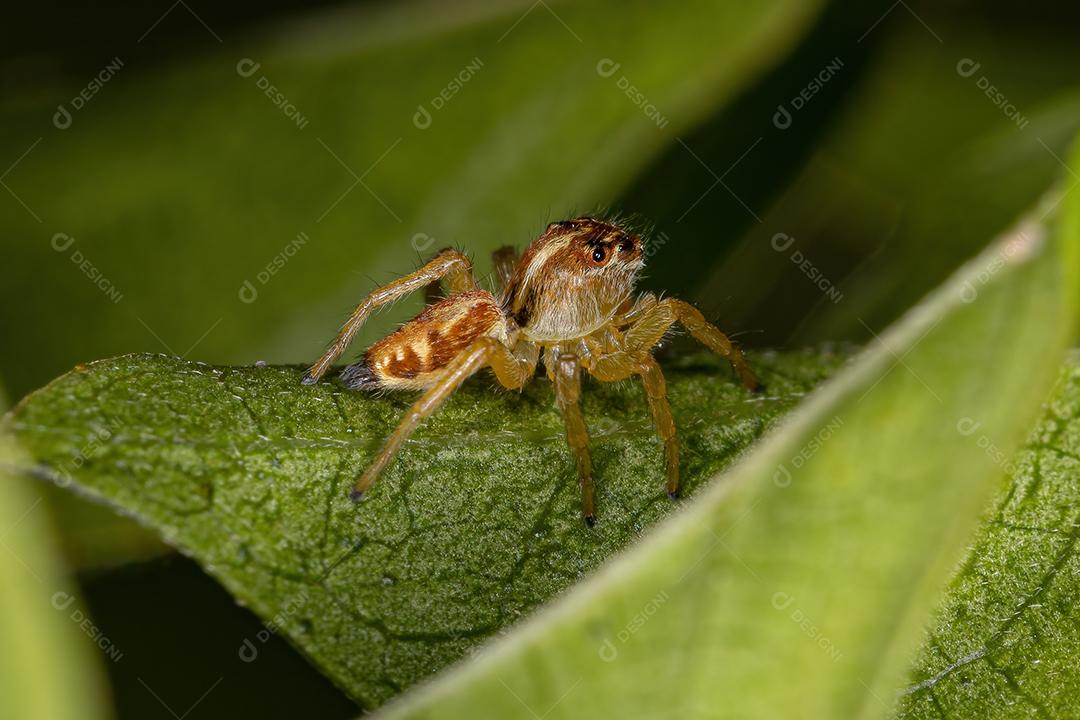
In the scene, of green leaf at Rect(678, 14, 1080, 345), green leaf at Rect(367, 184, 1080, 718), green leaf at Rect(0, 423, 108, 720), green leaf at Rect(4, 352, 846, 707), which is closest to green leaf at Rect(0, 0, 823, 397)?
green leaf at Rect(678, 14, 1080, 345)

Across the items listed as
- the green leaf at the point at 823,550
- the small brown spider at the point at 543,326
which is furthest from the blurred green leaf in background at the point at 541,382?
the small brown spider at the point at 543,326

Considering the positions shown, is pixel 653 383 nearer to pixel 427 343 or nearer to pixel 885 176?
pixel 427 343

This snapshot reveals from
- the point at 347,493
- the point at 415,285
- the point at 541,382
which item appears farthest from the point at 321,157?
the point at 347,493

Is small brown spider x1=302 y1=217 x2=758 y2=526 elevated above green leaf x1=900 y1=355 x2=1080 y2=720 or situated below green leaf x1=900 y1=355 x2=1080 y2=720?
above

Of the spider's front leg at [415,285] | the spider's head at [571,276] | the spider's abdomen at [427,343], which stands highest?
the spider's front leg at [415,285]

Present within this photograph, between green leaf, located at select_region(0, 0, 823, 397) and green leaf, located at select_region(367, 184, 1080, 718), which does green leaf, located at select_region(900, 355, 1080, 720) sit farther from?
green leaf, located at select_region(0, 0, 823, 397)

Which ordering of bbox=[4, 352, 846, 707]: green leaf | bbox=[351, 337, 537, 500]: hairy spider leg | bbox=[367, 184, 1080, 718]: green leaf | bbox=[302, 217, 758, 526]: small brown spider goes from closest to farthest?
1. bbox=[367, 184, 1080, 718]: green leaf
2. bbox=[4, 352, 846, 707]: green leaf
3. bbox=[351, 337, 537, 500]: hairy spider leg
4. bbox=[302, 217, 758, 526]: small brown spider

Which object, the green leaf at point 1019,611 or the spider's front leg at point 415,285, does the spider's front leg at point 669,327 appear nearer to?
the spider's front leg at point 415,285
